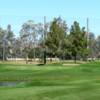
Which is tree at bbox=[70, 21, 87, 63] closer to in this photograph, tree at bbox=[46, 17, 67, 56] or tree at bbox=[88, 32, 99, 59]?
tree at bbox=[46, 17, 67, 56]

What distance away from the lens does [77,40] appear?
5481 cm

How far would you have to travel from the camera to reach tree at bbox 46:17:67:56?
5128 cm

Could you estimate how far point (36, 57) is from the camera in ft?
194

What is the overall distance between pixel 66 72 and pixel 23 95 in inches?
713

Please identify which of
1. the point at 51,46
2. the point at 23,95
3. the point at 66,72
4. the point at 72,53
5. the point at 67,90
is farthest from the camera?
the point at 72,53

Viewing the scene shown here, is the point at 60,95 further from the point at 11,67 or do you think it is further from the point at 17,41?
the point at 17,41

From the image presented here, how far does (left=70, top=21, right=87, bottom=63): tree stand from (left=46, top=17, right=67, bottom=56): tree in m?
1.34

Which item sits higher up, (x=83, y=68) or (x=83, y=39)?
(x=83, y=39)

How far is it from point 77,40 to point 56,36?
12.0ft

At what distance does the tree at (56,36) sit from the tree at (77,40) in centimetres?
134

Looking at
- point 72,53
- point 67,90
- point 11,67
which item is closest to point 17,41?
point 72,53

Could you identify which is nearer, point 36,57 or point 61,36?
point 61,36

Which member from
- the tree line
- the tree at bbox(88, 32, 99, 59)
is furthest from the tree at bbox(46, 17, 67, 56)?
the tree at bbox(88, 32, 99, 59)

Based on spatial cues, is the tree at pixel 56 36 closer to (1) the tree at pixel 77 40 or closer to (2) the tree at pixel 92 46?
(1) the tree at pixel 77 40
